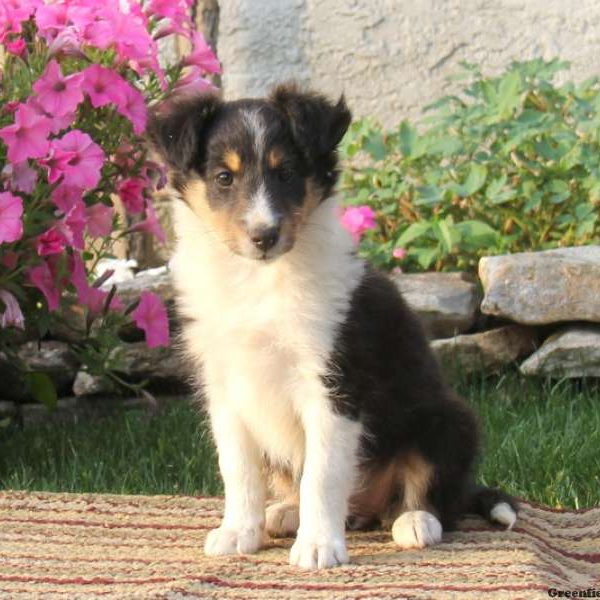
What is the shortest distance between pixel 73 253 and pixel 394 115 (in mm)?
3038

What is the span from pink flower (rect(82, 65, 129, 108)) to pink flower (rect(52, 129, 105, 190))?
15 centimetres

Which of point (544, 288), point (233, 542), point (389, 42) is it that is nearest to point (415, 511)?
point (233, 542)

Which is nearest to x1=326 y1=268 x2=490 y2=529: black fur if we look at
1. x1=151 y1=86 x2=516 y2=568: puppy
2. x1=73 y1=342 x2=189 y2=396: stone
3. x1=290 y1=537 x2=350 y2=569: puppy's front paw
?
x1=151 y1=86 x2=516 y2=568: puppy

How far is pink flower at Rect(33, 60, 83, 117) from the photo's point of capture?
4.34 m

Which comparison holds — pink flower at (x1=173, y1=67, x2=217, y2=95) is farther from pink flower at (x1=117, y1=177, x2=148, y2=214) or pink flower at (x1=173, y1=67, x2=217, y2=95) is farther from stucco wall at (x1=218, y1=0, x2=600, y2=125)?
stucco wall at (x1=218, y1=0, x2=600, y2=125)

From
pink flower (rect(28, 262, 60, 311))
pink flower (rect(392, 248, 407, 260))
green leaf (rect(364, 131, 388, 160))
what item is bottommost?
pink flower (rect(392, 248, 407, 260))

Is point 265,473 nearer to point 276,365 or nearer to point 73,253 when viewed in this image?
point 276,365

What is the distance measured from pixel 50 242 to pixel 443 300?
2.12 meters

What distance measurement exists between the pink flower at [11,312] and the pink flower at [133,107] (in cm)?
71

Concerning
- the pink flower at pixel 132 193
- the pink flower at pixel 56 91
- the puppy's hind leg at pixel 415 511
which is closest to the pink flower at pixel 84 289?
the pink flower at pixel 132 193

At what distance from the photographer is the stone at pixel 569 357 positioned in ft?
19.1

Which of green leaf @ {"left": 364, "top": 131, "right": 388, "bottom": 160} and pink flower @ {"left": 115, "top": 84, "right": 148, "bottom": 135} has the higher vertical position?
pink flower @ {"left": 115, "top": 84, "right": 148, "bottom": 135}

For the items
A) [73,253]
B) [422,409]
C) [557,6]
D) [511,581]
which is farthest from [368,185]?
[511,581]

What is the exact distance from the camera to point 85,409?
613 cm
